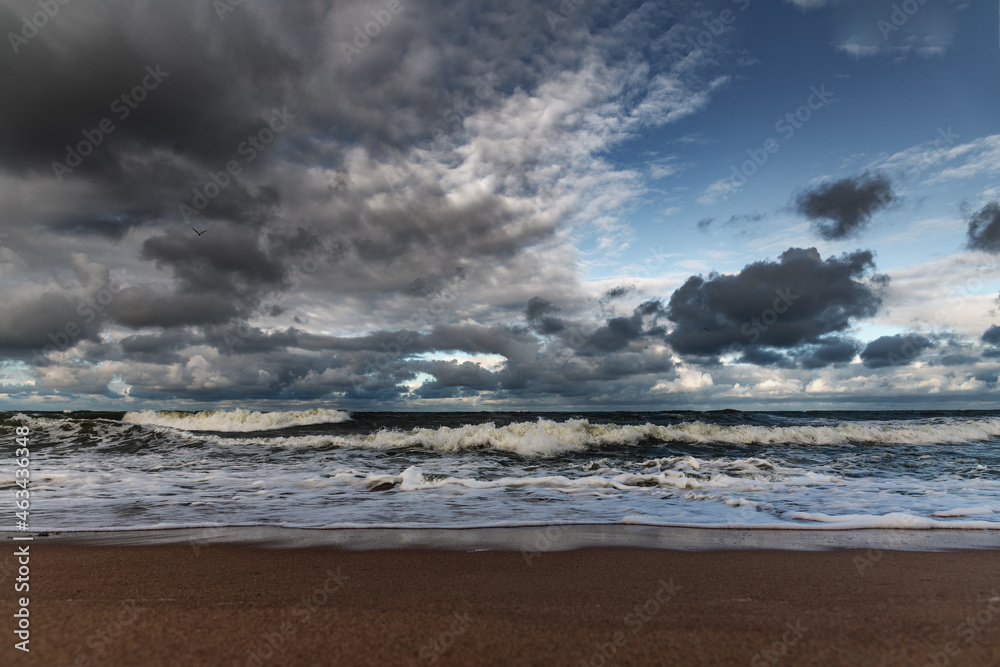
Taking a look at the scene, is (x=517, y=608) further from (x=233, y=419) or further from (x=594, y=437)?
(x=233, y=419)

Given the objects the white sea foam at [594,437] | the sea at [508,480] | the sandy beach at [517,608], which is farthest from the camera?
the white sea foam at [594,437]

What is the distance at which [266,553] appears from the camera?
4.34 m

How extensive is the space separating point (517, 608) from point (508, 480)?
6.60 m

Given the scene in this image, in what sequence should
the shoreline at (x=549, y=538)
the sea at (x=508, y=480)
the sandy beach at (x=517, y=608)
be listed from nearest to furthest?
1. the sandy beach at (x=517, y=608)
2. the shoreline at (x=549, y=538)
3. the sea at (x=508, y=480)

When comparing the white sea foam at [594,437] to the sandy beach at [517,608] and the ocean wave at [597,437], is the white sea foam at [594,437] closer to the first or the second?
the ocean wave at [597,437]

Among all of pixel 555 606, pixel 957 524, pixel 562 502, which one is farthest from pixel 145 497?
pixel 957 524

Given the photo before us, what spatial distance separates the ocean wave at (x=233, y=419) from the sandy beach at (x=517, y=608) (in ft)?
91.5

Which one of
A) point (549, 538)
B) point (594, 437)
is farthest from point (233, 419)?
point (549, 538)

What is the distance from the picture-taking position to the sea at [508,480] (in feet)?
19.5

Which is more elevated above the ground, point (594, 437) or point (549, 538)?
point (549, 538)

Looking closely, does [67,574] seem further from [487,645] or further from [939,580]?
[939,580]

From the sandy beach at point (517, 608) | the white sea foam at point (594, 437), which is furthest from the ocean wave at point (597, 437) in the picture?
the sandy beach at point (517, 608)

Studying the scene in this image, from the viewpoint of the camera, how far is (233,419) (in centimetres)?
3027

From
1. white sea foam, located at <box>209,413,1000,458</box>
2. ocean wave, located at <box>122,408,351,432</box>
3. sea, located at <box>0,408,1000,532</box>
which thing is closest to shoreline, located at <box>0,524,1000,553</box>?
sea, located at <box>0,408,1000,532</box>
